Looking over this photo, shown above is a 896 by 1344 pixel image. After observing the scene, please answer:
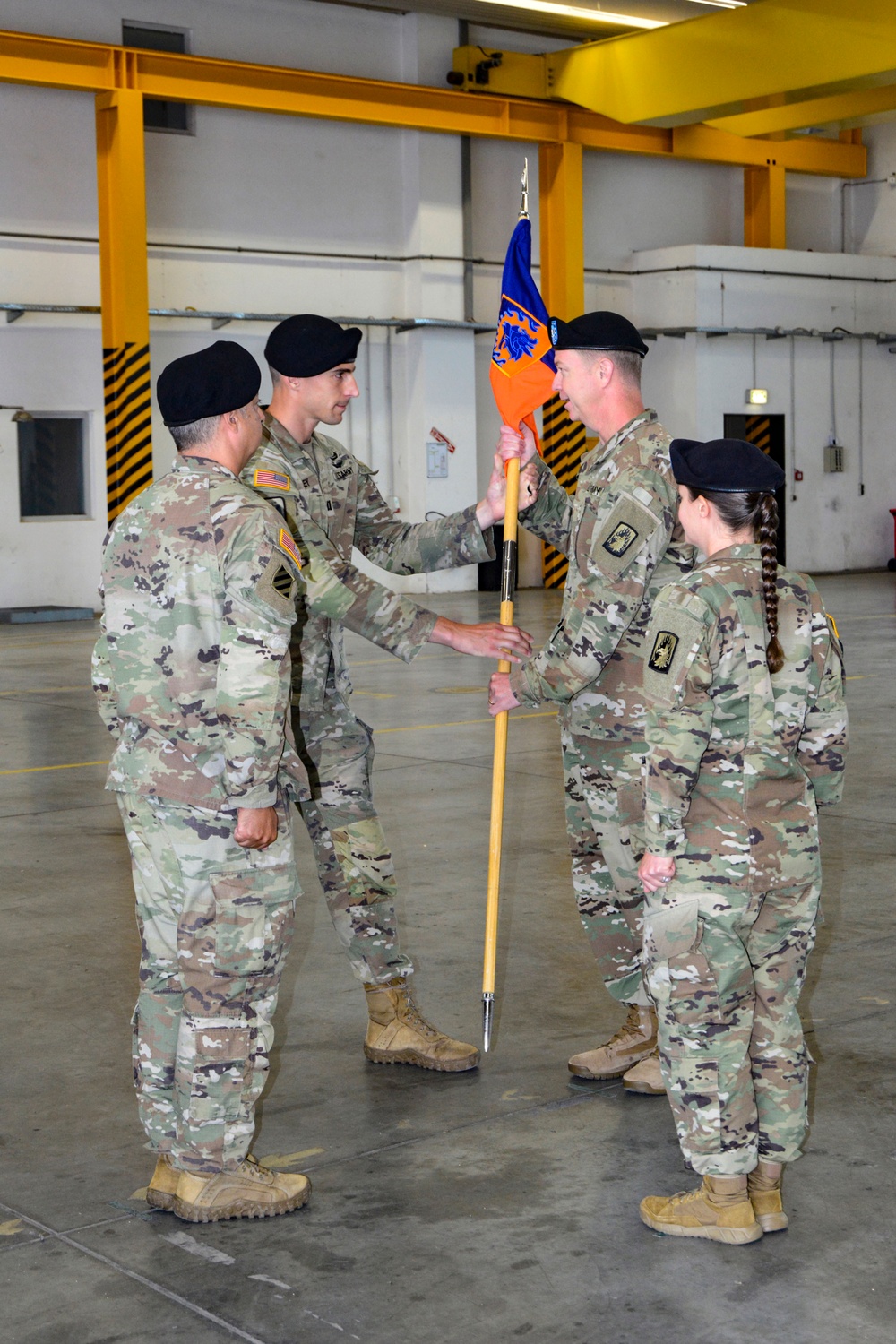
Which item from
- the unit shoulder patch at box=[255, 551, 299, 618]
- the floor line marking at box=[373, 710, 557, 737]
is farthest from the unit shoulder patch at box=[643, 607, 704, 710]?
the floor line marking at box=[373, 710, 557, 737]

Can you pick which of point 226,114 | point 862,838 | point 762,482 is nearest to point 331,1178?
point 762,482

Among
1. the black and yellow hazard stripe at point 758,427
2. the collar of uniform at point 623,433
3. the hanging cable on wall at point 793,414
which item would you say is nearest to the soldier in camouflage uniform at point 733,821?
the collar of uniform at point 623,433

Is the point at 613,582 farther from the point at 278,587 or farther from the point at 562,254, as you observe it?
the point at 562,254

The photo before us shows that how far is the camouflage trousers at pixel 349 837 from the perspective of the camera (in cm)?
417

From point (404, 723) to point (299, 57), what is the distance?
37.0ft

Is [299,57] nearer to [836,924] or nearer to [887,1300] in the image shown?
[836,924]

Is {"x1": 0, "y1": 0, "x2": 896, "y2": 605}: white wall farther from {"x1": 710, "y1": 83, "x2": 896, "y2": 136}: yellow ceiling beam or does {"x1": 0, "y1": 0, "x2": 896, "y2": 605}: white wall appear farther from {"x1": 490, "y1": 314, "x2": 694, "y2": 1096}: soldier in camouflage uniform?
{"x1": 490, "y1": 314, "x2": 694, "y2": 1096}: soldier in camouflage uniform

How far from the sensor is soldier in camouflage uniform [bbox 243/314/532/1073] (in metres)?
4.04

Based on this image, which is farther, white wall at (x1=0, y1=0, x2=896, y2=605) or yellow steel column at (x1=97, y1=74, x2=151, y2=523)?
white wall at (x1=0, y1=0, x2=896, y2=605)

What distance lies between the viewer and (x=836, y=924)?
5551 millimetres

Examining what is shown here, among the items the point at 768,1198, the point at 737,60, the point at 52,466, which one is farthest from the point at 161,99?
the point at 768,1198

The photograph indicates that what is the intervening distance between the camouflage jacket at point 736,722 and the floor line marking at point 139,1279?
3.85 feet

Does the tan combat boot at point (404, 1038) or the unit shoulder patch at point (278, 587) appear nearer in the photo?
the unit shoulder patch at point (278, 587)

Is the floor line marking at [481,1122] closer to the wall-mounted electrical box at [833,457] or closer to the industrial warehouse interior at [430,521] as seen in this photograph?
the industrial warehouse interior at [430,521]
